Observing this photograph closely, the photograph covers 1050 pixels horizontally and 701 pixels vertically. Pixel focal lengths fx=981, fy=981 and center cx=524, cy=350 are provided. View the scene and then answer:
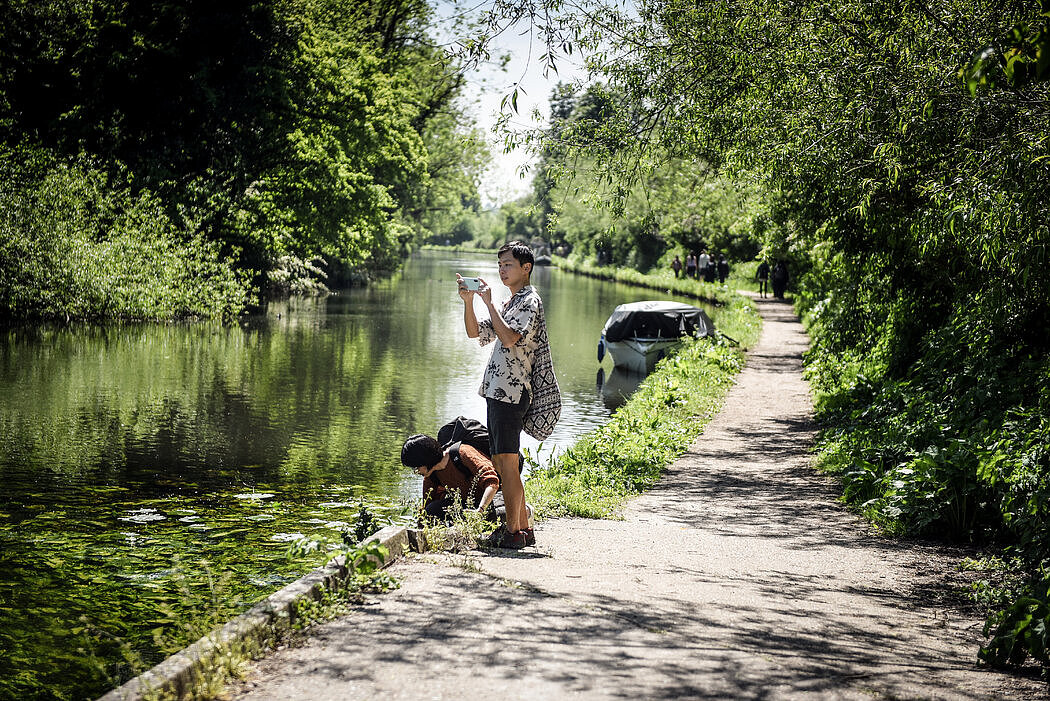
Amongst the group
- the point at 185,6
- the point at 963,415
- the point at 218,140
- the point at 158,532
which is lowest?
the point at 158,532

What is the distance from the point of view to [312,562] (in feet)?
28.0

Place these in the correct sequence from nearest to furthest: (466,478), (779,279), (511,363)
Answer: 1. (511,363)
2. (466,478)
3. (779,279)

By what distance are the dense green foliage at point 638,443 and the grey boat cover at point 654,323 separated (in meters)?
4.02

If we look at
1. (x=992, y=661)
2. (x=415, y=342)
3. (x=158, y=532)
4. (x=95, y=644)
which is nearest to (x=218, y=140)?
(x=415, y=342)

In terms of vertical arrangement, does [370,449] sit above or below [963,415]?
below

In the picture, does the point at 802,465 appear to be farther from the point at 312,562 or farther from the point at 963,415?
the point at 312,562

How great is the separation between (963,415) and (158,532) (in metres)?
Answer: 7.66

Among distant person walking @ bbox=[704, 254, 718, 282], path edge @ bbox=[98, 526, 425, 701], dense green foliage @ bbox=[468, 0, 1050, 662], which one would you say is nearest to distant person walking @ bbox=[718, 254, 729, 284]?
distant person walking @ bbox=[704, 254, 718, 282]

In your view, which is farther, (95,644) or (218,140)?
(218,140)

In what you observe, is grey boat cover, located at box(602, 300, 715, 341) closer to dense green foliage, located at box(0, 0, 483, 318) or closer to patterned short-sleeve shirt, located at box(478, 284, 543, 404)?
dense green foliage, located at box(0, 0, 483, 318)

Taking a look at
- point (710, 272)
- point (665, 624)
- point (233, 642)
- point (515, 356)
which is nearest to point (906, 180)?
point (515, 356)

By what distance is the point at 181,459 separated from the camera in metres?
12.8

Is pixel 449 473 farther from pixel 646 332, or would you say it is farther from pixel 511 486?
pixel 646 332

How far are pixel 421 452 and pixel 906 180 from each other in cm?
697
